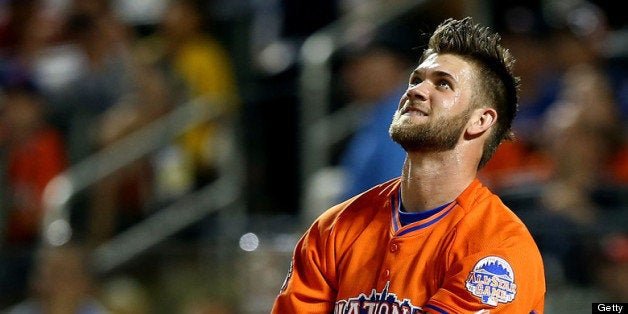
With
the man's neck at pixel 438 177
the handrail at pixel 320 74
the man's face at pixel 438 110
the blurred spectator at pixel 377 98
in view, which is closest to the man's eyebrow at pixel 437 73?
the man's face at pixel 438 110

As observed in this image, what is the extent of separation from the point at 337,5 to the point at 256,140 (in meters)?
1.04

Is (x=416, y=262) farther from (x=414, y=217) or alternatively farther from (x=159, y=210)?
(x=159, y=210)

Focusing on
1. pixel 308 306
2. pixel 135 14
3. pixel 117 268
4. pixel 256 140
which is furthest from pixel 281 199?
pixel 308 306

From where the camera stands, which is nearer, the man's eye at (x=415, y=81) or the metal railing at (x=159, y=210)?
the man's eye at (x=415, y=81)

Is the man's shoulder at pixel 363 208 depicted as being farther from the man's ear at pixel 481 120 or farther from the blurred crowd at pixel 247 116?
the blurred crowd at pixel 247 116

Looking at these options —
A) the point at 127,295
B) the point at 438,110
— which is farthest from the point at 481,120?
the point at 127,295

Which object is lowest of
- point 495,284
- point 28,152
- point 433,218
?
point 495,284

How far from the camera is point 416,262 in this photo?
2859mm

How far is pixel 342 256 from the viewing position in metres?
2.98

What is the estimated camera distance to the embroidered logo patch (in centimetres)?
268

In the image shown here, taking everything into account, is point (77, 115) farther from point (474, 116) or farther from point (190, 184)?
point (474, 116)

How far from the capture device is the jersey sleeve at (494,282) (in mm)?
2680

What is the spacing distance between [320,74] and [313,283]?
314 centimetres

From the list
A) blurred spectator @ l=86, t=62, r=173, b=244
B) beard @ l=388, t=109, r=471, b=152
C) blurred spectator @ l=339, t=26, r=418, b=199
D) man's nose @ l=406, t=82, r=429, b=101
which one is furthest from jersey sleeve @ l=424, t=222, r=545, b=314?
blurred spectator @ l=86, t=62, r=173, b=244
